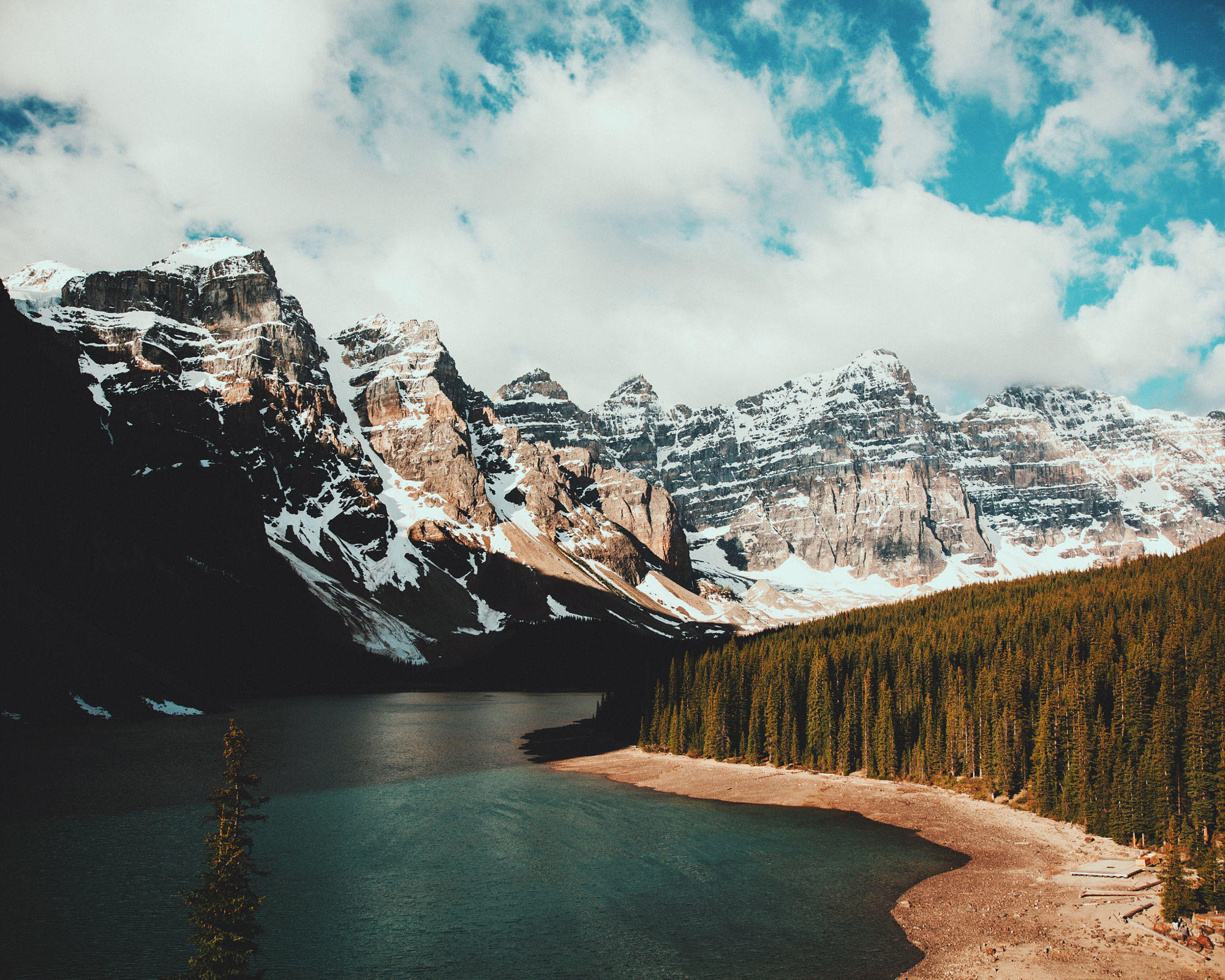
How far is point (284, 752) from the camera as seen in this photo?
85.8 meters

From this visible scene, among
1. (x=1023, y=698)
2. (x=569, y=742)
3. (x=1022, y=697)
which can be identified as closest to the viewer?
(x=1022, y=697)

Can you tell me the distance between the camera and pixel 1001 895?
40219mm

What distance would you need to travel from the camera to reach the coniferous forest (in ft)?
164

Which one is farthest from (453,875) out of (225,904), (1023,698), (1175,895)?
(1023,698)

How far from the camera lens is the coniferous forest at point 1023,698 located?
50.1 metres

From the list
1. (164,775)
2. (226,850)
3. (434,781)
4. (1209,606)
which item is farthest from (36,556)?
(1209,606)

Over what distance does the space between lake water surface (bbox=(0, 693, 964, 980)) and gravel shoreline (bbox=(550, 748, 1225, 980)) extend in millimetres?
1883

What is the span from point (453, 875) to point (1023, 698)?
4784 centimetres

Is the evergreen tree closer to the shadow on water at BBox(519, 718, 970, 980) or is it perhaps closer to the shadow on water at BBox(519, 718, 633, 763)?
the shadow on water at BBox(519, 718, 970, 980)

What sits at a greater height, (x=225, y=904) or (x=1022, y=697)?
(x=1022, y=697)

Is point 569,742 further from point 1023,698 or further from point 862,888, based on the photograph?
point 862,888

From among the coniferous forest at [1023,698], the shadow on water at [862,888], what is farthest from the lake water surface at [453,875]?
the coniferous forest at [1023,698]

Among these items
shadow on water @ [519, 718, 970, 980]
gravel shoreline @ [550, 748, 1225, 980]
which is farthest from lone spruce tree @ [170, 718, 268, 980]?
gravel shoreline @ [550, 748, 1225, 980]

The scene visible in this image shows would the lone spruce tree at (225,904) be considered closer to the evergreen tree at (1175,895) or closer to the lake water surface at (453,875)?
the lake water surface at (453,875)
